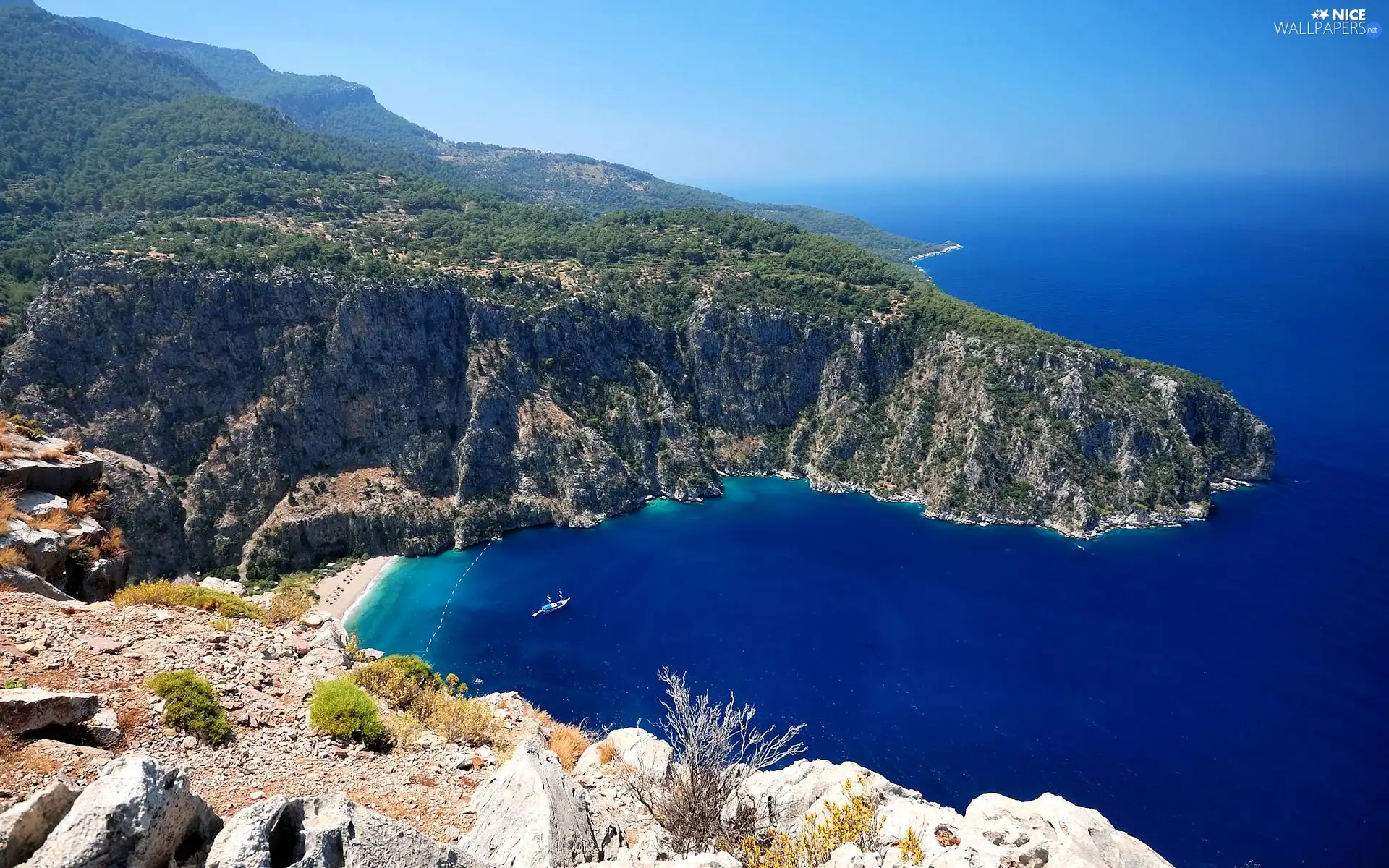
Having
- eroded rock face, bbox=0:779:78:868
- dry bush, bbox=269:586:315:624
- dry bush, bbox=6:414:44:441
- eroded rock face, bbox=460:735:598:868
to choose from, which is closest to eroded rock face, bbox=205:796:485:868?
eroded rock face, bbox=460:735:598:868

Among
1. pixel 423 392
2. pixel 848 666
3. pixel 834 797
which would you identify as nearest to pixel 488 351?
pixel 423 392

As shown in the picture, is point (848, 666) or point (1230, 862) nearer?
point (1230, 862)

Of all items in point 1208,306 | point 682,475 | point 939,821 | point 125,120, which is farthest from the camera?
point 1208,306

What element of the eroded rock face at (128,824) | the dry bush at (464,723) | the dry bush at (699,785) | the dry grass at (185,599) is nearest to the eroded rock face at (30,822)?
the eroded rock face at (128,824)

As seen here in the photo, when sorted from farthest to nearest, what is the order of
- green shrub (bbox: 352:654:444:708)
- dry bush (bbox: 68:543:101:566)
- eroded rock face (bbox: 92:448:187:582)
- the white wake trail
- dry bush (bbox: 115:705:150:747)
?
eroded rock face (bbox: 92:448:187:582) → the white wake trail → dry bush (bbox: 68:543:101:566) → green shrub (bbox: 352:654:444:708) → dry bush (bbox: 115:705:150:747)

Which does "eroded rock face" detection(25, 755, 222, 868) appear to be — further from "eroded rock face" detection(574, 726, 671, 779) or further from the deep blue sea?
the deep blue sea

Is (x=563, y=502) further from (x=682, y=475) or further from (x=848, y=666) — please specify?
(x=848, y=666)

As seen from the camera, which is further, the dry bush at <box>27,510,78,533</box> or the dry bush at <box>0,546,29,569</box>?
the dry bush at <box>27,510,78,533</box>
